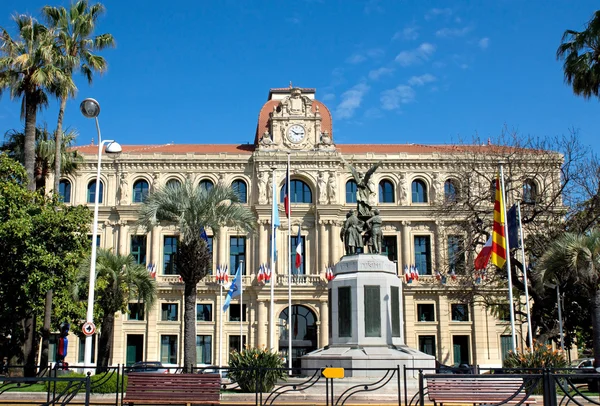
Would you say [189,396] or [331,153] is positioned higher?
[331,153]

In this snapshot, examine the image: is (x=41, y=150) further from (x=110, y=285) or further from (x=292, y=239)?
(x=292, y=239)

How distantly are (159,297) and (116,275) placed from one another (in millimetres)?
15539

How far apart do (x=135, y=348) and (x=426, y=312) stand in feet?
75.0

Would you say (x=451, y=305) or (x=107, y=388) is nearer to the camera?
(x=107, y=388)

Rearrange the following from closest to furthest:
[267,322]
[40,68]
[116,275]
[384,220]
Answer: [40,68]
[116,275]
[267,322]
[384,220]

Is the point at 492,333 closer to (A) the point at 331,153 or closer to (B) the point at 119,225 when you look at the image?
(A) the point at 331,153

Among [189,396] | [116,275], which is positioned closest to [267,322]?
[116,275]

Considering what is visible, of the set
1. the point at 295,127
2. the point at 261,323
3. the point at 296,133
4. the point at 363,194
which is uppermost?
the point at 295,127

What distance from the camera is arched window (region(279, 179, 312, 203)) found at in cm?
5156

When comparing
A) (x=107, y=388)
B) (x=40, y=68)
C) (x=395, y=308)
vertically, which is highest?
(x=40, y=68)

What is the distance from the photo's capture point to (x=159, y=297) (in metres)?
49.4

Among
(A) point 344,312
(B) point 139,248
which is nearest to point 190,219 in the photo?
(A) point 344,312

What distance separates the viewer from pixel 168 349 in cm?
4925

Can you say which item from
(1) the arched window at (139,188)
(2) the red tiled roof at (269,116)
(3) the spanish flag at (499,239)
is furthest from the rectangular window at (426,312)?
(3) the spanish flag at (499,239)
